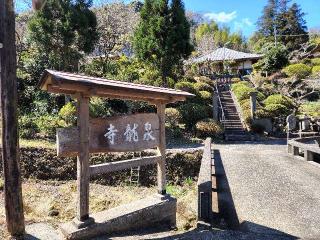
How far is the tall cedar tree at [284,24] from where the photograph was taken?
155 feet

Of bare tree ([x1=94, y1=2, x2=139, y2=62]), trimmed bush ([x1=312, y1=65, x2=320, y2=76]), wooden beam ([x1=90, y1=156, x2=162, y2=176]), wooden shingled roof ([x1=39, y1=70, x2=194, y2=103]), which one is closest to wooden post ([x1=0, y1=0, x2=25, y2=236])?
wooden shingled roof ([x1=39, y1=70, x2=194, y2=103])

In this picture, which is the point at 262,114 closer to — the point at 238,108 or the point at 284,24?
the point at 238,108

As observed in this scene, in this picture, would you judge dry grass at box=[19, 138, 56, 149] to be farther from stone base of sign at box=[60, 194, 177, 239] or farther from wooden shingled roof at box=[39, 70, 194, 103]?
wooden shingled roof at box=[39, 70, 194, 103]

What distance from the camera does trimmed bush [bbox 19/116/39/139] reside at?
517 inches

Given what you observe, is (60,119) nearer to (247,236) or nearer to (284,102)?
(247,236)

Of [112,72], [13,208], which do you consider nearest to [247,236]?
[13,208]

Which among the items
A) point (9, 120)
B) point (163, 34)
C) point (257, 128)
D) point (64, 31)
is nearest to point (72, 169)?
point (9, 120)

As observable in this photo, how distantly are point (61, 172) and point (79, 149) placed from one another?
250 inches

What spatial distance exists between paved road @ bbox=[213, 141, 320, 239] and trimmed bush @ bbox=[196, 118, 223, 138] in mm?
3750

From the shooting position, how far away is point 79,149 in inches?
202

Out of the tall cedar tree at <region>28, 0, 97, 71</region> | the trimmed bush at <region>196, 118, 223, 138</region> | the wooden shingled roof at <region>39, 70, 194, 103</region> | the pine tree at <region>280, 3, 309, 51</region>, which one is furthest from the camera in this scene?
the pine tree at <region>280, 3, 309, 51</region>

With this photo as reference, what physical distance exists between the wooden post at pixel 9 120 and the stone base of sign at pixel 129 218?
2.49ft

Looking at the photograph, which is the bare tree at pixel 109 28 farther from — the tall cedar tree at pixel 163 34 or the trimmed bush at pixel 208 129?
the trimmed bush at pixel 208 129

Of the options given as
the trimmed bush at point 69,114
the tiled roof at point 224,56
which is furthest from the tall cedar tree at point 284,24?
the trimmed bush at point 69,114
